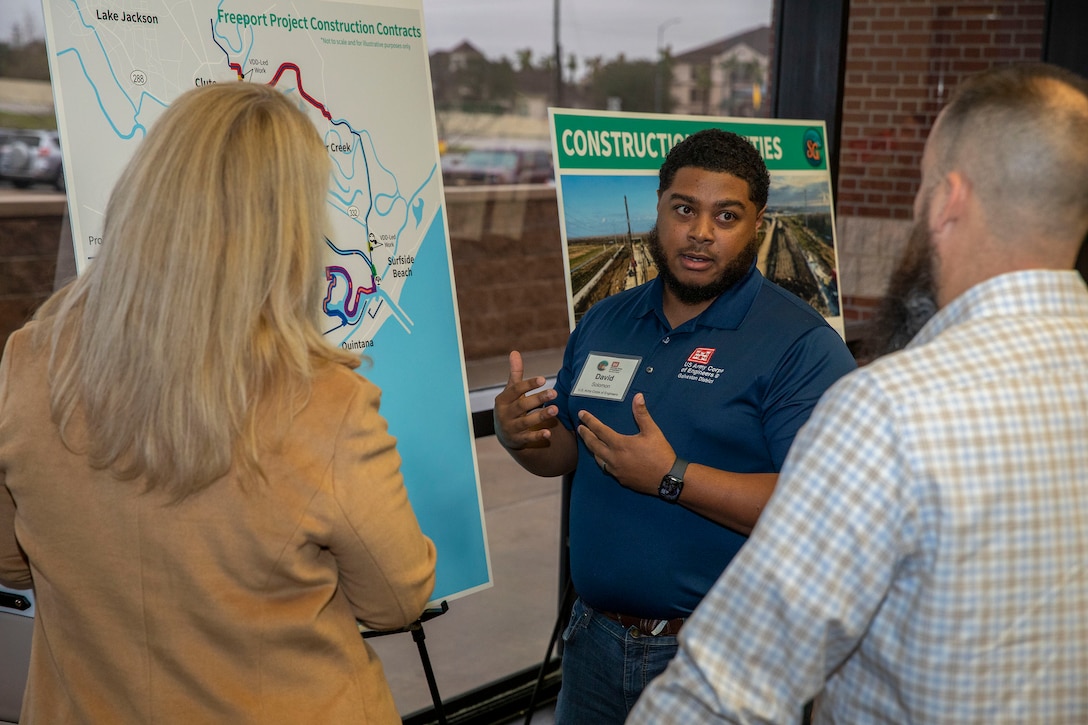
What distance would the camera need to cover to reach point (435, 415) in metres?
2.23

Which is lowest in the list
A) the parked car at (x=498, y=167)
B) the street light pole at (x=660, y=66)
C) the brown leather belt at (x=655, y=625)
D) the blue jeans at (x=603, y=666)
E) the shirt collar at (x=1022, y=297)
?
the blue jeans at (x=603, y=666)

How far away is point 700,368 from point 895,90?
4.79 meters

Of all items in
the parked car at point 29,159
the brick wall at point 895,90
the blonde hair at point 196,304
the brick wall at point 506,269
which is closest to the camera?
the blonde hair at point 196,304

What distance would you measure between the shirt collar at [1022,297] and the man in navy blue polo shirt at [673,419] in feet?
2.38

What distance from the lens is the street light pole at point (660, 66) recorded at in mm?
5418

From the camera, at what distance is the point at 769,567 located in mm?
974

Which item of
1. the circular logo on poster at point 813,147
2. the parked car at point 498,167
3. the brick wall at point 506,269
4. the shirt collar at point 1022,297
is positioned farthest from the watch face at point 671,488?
the parked car at point 498,167

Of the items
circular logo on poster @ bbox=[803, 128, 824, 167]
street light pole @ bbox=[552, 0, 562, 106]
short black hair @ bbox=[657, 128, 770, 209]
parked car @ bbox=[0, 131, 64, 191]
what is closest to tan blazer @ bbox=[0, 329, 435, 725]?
short black hair @ bbox=[657, 128, 770, 209]

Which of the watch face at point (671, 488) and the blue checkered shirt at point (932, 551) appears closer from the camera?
the blue checkered shirt at point (932, 551)

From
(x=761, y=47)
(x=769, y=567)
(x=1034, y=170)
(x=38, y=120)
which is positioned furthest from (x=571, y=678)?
(x=761, y=47)

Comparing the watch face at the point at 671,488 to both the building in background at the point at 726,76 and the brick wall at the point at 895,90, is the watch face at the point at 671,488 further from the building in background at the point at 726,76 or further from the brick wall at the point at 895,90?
the brick wall at the point at 895,90

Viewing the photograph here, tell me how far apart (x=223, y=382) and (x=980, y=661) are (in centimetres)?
87

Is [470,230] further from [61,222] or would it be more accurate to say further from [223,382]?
[223,382]

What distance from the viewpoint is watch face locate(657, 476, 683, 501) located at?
5.85 ft
